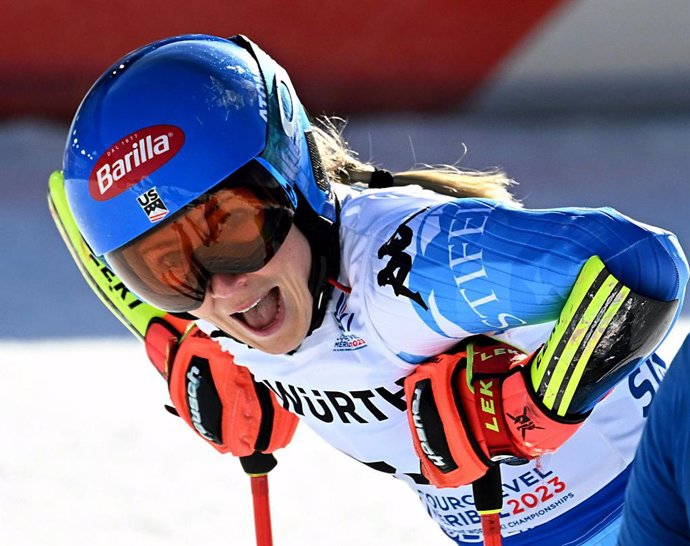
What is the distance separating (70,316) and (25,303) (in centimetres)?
21

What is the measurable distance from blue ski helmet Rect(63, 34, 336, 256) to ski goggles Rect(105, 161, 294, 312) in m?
0.02

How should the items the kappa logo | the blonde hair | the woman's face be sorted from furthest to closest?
the blonde hair, the woman's face, the kappa logo

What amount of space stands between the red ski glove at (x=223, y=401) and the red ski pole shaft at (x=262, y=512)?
0.07 m

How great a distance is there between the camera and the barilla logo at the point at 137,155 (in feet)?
6.51

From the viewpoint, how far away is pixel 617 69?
21.0 ft

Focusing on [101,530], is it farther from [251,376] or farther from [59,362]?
[59,362]

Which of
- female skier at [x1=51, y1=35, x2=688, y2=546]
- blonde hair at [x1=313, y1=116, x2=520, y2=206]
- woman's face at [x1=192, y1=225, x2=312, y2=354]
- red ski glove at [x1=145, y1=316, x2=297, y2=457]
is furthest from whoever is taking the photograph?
red ski glove at [x1=145, y1=316, x2=297, y2=457]

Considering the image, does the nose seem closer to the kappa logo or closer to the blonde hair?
the kappa logo

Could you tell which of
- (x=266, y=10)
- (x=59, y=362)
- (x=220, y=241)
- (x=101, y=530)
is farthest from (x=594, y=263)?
(x=266, y=10)

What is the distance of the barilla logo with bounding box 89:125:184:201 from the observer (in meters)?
1.99

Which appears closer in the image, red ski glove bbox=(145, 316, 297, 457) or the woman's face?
the woman's face

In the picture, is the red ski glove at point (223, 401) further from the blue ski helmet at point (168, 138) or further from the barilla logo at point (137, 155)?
the barilla logo at point (137, 155)

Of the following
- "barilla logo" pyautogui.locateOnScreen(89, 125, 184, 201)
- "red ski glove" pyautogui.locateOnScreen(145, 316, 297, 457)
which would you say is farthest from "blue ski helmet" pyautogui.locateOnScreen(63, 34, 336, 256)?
"red ski glove" pyautogui.locateOnScreen(145, 316, 297, 457)

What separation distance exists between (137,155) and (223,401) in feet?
2.28
